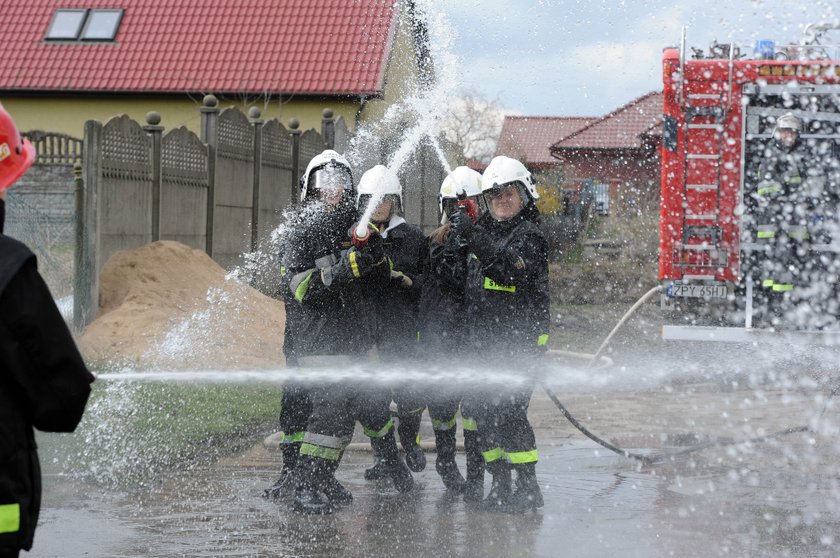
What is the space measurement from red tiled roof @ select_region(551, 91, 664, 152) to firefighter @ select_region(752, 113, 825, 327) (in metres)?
25.4

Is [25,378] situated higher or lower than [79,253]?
lower

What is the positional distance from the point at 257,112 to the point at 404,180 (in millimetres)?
3721

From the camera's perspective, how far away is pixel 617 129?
123ft

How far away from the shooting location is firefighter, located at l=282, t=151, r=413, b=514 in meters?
5.91

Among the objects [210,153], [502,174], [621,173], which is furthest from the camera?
[621,173]

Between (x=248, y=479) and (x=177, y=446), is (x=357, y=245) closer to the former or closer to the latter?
(x=248, y=479)

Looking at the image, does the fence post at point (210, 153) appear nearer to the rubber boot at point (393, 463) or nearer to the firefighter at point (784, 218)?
the firefighter at point (784, 218)

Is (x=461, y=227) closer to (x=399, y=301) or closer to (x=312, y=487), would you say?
(x=399, y=301)

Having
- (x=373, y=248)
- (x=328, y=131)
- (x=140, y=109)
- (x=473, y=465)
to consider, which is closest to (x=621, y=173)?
(x=140, y=109)

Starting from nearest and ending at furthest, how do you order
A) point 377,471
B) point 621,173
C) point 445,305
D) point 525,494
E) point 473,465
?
point 525,494
point 473,465
point 445,305
point 377,471
point 621,173

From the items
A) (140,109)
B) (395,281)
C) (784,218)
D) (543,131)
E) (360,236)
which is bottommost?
(395,281)

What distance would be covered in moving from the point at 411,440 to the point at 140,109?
19.8m

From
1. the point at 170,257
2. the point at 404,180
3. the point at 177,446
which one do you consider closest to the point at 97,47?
the point at 404,180

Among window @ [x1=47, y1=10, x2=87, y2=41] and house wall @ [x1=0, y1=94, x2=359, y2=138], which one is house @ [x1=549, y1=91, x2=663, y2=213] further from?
window @ [x1=47, y1=10, x2=87, y2=41]
